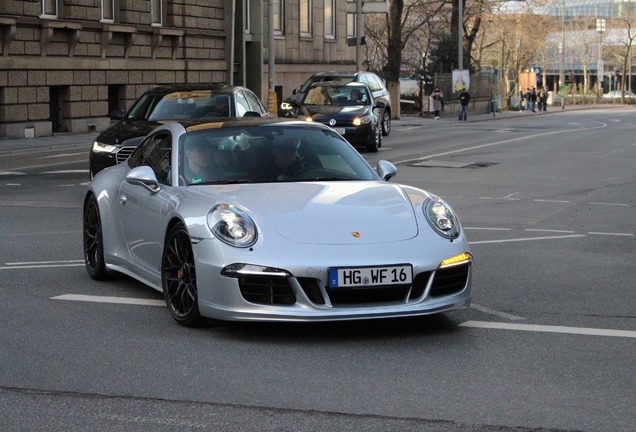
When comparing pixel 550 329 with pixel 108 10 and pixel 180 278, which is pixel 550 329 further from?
pixel 108 10

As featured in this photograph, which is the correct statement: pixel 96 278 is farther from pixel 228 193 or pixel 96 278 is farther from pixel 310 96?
pixel 310 96

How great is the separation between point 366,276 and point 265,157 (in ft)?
5.91

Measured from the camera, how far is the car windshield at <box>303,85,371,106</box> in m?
30.5

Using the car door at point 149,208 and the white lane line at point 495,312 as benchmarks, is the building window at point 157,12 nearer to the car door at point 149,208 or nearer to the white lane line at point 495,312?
the car door at point 149,208

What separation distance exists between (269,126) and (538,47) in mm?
87243

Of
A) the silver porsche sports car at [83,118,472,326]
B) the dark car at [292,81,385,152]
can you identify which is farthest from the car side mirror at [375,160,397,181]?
the dark car at [292,81,385,152]

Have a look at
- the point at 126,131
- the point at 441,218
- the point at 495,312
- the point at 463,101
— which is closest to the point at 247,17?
the point at 463,101

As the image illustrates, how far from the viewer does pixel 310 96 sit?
31.0 metres

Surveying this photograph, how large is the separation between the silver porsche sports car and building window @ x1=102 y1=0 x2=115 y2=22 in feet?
104

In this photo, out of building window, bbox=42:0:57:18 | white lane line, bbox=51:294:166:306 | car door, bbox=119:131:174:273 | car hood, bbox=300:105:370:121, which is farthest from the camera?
building window, bbox=42:0:57:18

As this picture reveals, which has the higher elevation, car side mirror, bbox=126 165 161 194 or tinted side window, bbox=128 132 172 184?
tinted side window, bbox=128 132 172 184

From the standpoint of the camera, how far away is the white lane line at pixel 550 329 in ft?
24.6

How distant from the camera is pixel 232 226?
7.36 metres

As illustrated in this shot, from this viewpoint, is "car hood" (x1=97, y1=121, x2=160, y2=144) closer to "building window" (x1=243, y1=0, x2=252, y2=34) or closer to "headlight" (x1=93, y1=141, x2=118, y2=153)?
"headlight" (x1=93, y1=141, x2=118, y2=153)
